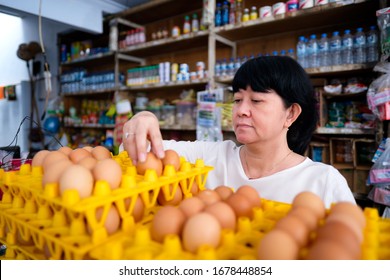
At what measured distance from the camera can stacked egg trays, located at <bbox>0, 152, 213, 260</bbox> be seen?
46cm

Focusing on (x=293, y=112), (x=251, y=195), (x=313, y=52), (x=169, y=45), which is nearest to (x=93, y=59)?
(x=169, y=45)

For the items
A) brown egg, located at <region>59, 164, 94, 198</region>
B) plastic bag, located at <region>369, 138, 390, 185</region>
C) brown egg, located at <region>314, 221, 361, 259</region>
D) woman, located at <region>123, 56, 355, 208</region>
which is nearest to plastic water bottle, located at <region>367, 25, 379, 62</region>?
plastic bag, located at <region>369, 138, 390, 185</region>

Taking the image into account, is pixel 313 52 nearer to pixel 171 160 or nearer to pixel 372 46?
pixel 372 46

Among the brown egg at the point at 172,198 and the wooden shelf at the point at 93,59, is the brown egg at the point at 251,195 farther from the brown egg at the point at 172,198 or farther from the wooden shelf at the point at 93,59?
the wooden shelf at the point at 93,59

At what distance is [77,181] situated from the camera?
50 cm

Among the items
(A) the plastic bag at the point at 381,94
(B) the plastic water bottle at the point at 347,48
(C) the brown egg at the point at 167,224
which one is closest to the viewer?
(C) the brown egg at the point at 167,224

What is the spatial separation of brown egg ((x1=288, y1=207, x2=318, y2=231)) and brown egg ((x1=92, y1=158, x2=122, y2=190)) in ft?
1.13

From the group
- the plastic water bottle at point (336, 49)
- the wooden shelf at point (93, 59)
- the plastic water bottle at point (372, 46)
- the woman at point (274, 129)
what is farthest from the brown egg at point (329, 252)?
the wooden shelf at point (93, 59)

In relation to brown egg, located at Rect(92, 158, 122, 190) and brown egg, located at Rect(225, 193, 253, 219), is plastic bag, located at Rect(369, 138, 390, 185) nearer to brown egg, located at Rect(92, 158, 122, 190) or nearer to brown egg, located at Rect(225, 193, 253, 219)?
brown egg, located at Rect(225, 193, 253, 219)

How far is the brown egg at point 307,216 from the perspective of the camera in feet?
1.49

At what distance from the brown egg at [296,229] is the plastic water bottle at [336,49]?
2028 millimetres

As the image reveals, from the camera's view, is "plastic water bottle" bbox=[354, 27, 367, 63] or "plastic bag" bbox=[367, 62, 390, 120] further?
"plastic water bottle" bbox=[354, 27, 367, 63]

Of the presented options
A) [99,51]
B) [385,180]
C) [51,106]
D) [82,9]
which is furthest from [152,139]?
[51,106]

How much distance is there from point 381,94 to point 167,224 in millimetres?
1778
